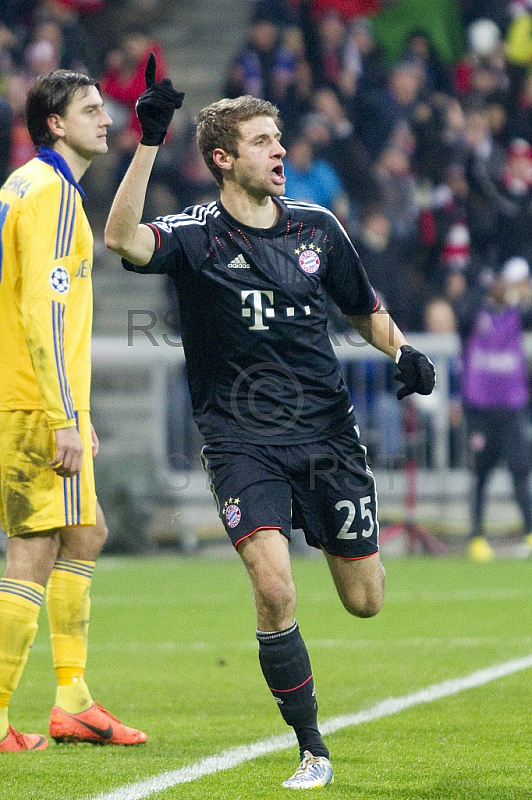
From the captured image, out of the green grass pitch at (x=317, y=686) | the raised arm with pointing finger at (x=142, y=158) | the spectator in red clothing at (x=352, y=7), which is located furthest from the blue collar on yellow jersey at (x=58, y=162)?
the spectator in red clothing at (x=352, y=7)

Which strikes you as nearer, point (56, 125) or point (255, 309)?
point (255, 309)

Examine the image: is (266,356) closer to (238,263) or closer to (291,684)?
(238,263)

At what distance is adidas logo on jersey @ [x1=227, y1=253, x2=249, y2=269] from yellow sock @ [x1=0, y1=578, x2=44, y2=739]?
4.51 feet

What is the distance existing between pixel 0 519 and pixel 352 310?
153cm

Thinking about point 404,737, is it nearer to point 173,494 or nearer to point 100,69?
point 173,494

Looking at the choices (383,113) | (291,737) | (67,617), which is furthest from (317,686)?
(383,113)

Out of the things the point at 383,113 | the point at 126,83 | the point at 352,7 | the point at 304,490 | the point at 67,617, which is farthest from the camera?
the point at 352,7

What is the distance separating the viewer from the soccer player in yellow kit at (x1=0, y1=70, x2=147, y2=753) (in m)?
4.84

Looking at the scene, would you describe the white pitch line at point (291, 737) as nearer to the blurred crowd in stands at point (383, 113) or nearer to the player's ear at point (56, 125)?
the player's ear at point (56, 125)

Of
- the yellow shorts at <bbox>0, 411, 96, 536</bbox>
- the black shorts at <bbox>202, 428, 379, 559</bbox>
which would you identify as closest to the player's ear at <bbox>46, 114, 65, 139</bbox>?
the yellow shorts at <bbox>0, 411, 96, 536</bbox>

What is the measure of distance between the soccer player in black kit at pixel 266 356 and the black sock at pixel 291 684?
0.04 meters

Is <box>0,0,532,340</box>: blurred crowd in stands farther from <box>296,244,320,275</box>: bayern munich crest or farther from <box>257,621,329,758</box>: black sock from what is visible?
<box>257,621,329,758</box>: black sock

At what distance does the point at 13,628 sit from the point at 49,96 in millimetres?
1989

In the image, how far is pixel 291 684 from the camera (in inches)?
173
